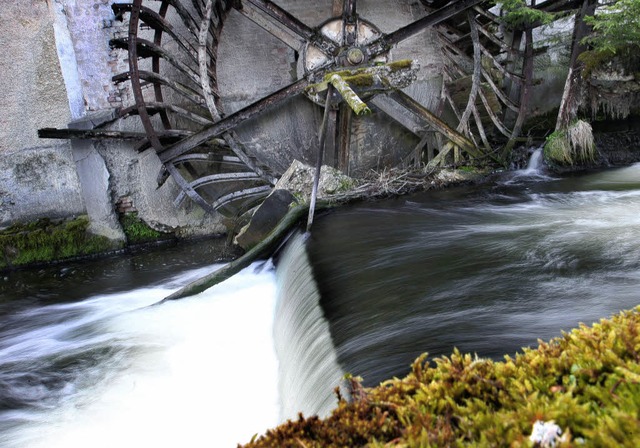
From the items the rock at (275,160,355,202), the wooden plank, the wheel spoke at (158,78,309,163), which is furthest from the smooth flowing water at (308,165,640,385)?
the wheel spoke at (158,78,309,163)

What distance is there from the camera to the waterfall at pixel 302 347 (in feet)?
6.95

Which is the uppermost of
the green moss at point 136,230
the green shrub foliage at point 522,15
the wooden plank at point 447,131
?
the green shrub foliage at point 522,15

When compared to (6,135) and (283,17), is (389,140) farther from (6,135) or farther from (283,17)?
(6,135)

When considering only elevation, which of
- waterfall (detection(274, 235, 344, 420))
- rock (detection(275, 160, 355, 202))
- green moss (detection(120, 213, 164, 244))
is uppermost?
rock (detection(275, 160, 355, 202))

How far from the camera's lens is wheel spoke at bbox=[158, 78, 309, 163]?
6547 mm

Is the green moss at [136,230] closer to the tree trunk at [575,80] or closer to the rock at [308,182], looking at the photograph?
the rock at [308,182]

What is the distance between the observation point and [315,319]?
9.44 feet

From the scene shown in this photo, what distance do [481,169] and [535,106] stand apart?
184 cm

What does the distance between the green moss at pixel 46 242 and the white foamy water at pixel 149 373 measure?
2.35m

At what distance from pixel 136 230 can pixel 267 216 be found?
285cm

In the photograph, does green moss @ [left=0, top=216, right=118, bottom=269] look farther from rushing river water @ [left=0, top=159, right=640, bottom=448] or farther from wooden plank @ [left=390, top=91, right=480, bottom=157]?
wooden plank @ [left=390, top=91, right=480, bottom=157]

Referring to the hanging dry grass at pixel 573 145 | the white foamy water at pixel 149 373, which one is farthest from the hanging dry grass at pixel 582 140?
the white foamy water at pixel 149 373

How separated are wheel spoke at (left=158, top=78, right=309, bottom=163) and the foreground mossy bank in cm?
580

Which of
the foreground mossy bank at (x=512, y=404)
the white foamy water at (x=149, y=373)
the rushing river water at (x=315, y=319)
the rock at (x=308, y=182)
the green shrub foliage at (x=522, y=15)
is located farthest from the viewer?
the green shrub foliage at (x=522, y=15)
